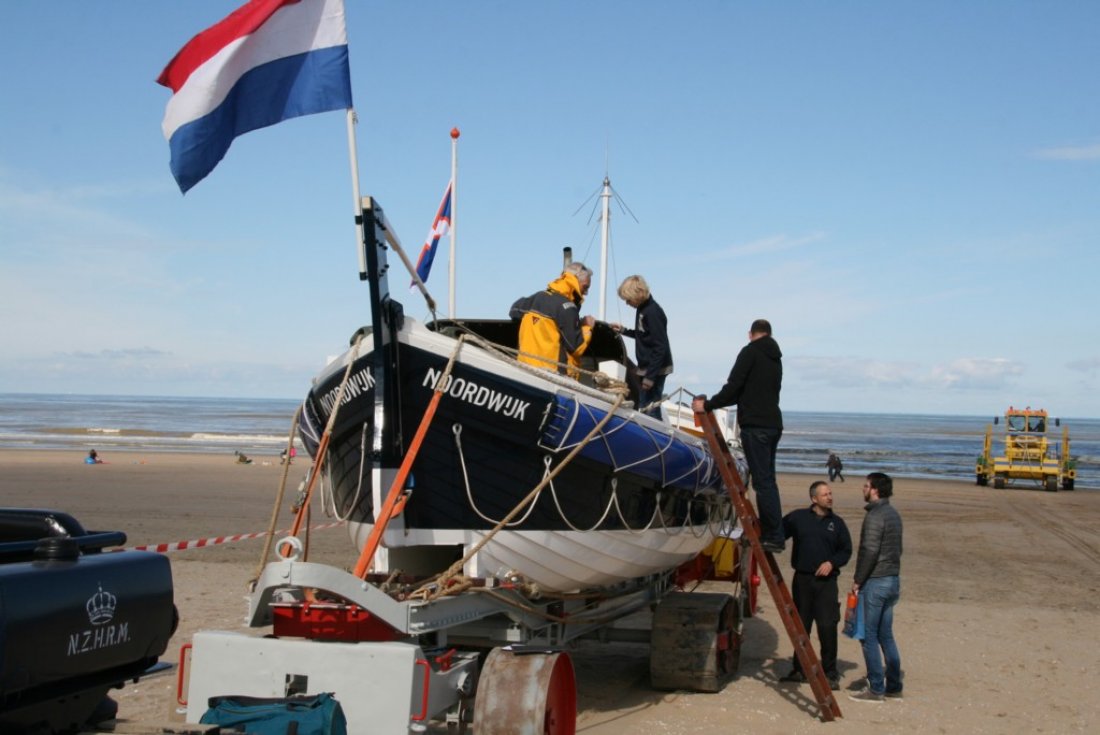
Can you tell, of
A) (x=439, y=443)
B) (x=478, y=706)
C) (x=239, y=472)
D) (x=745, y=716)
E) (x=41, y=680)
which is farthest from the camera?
(x=239, y=472)

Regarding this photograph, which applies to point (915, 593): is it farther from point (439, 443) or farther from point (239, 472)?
point (239, 472)

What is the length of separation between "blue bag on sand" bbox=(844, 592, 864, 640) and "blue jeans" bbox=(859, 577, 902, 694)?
37mm

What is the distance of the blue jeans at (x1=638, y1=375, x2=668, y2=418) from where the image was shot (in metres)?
8.36

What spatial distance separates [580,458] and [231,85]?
2.96 meters

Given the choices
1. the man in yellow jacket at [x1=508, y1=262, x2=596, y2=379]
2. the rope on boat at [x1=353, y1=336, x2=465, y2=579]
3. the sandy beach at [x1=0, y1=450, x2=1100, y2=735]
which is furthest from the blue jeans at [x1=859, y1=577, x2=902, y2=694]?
the rope on boat at [x1=353, y1=336, x2=465, y2=579]

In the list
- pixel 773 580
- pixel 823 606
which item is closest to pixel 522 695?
pixel 773 580

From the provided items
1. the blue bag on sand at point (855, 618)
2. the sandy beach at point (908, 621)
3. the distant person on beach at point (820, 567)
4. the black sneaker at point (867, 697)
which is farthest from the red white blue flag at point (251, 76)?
the black sneaker at point (867, 697)

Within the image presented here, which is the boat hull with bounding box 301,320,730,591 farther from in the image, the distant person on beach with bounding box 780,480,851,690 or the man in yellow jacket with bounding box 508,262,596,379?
the distant person on beach with bounding box 780,480,851,690

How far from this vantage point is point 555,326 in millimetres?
7492

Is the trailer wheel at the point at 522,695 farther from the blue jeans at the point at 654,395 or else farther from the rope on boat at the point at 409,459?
the blue jeans at the point at 654,395

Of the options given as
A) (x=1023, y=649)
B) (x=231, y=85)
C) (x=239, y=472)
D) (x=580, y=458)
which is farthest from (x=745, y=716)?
(x=239, y=472)

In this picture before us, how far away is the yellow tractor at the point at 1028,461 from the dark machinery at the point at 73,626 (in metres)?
29.6

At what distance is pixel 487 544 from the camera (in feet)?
21.1

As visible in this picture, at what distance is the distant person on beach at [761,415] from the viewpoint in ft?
25.5
